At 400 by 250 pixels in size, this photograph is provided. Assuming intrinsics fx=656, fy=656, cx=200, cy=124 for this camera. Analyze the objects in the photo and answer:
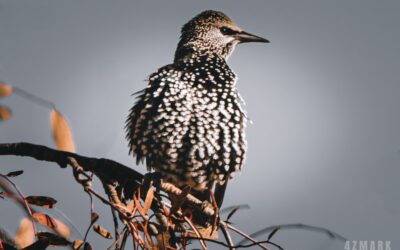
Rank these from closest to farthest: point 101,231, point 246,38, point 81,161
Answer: point 101,231
point 81,161
point 246,38

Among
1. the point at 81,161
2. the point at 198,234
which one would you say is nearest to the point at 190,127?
the point at 81,161

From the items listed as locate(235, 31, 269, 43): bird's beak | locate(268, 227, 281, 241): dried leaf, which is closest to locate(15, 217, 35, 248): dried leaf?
locate(268, 227, 281, 241): dried leaf

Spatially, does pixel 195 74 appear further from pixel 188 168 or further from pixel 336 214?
pixel 336 214

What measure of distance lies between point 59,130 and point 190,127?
1225 millimetres

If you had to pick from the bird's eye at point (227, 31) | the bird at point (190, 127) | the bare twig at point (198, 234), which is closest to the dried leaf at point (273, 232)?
the bare twig at point (198, 234)

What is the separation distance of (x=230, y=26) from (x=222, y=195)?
1021 mm

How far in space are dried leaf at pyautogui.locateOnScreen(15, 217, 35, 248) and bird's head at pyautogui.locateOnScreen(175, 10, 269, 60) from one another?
193cm

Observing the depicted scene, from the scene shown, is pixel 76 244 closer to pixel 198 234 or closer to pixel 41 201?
pixel 41 201

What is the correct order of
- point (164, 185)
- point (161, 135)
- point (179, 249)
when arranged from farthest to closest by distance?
point (161, 135) < point (164, 185) < point (179, 249)

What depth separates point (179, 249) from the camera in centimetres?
168

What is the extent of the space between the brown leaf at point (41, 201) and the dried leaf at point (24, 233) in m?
0.14

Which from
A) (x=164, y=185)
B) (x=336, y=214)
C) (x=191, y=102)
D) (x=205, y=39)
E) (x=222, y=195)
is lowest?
(x=336, y=214)

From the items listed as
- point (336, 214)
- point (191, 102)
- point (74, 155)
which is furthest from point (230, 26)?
point (336, 214)

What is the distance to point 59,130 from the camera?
1.68 meters
